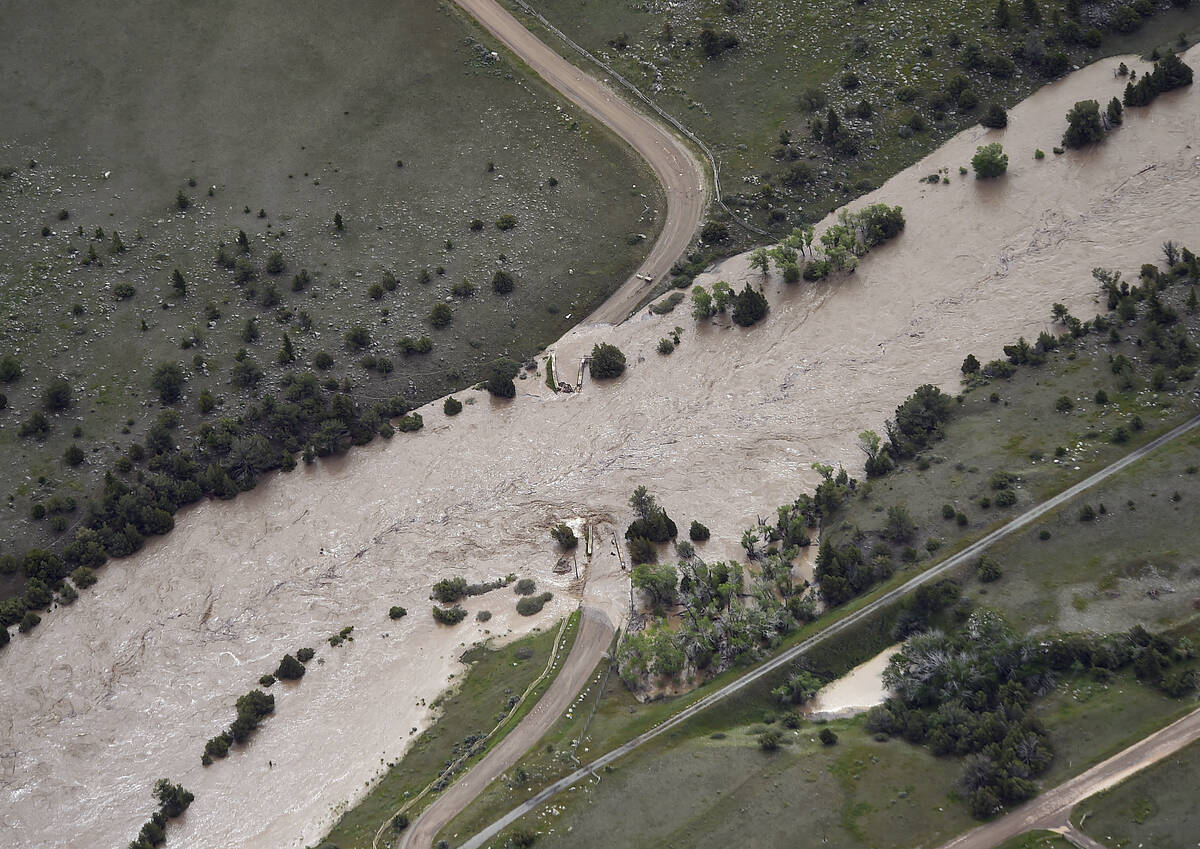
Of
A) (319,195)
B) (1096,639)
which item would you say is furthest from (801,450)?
(319,195)

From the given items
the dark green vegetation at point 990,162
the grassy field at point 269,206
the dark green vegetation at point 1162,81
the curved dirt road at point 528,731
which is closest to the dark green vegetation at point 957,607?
the curved dirt road at point 528,731

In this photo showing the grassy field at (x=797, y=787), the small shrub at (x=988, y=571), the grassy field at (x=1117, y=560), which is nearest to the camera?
the grassy field at (x=797, y=787)

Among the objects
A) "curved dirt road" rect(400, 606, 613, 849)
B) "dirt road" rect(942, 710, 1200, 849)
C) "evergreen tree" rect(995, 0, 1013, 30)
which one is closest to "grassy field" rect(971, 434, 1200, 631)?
"dirt road" rect(942, 710, 1200, 849)

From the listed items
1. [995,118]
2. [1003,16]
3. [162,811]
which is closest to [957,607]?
[995,118]

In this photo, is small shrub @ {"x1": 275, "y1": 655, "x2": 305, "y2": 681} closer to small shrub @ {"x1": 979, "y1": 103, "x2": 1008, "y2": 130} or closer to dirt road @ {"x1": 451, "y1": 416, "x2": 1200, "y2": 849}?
dirt road @ {"x1": 451, "y1": 416, "x2": 1200, "y2": 849}

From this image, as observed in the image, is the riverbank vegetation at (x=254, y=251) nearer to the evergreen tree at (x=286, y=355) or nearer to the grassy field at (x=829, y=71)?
the evergreen tree at (x=286, y=355)

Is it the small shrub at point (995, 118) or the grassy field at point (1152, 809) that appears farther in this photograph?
the small shrub at point (995, 118)

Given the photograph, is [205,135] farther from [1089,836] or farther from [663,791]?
[1089,836]

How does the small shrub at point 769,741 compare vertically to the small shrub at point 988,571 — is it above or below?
below
